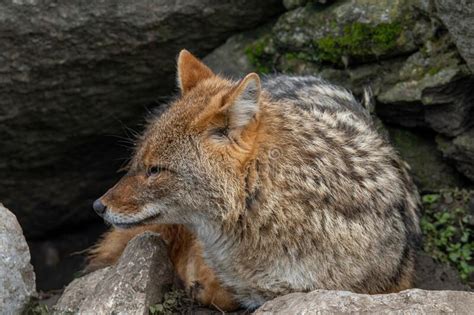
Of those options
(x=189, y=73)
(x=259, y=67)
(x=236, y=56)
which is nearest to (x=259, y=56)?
(x=259, y=67)

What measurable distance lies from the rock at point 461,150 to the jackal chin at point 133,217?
2882 mm

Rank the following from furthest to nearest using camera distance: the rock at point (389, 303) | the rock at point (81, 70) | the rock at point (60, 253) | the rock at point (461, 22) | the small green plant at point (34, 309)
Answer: the rock at point (60, 253) → the rock at point (81, 70) → the rock at point (461, 22) → the small green plant at point (34, 309) → the rock at point (389, 303)

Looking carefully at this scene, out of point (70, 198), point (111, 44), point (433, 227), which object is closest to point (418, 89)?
point (433, 227)

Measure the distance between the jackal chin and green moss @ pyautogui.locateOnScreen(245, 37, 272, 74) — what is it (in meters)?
2.75

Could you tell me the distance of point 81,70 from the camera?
7.55 meters

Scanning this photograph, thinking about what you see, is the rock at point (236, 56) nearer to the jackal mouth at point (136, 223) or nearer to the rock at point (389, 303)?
the jackal mouth at point (136, 223)

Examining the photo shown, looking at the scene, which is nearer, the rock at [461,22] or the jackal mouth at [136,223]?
the jackal mouth at [136,223]

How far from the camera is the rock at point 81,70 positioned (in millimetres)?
7191

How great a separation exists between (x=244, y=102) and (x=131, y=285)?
1476 millimetres

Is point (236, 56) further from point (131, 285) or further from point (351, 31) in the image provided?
point (131, 285)

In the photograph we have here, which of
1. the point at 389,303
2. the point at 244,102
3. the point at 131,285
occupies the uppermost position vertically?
the point at 244,102

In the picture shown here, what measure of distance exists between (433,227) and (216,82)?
254 centimetres

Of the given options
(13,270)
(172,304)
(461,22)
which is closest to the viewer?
(13,270)

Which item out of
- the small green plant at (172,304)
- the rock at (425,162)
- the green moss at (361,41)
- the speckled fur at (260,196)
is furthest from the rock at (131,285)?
the rock at (425,162)
